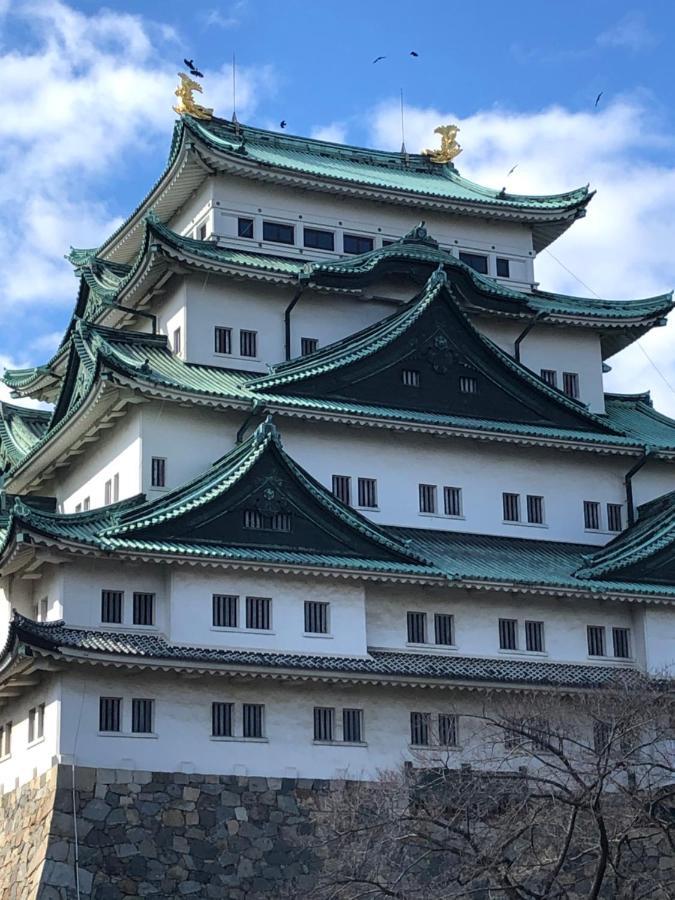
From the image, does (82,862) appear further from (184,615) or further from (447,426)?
(447,426)

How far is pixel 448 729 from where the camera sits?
3809 cm

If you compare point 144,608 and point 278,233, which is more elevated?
point 278,233

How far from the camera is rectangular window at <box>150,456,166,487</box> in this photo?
4012cm

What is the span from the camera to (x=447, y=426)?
138 feet

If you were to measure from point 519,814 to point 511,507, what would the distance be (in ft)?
46.0

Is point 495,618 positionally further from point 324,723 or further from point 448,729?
point 324,723

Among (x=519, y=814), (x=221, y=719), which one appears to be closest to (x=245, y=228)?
(x=221, y=719)

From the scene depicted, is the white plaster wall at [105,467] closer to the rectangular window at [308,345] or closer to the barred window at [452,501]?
the rectangular window at [308,345]

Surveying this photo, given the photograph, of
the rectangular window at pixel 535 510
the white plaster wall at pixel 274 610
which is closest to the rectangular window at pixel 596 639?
the rectangular window at pixel 535 510

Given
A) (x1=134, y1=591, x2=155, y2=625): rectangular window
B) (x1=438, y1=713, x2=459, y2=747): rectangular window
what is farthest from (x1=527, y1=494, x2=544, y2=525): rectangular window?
(x1=134, y1=591, x2=155, y2=625): rectangular window

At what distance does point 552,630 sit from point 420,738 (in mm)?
4946

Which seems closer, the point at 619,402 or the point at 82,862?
the point at 82,862

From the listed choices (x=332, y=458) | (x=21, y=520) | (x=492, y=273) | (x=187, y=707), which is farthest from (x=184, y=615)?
(x=492, y=273)

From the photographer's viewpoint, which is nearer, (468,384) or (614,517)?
(468,384)
